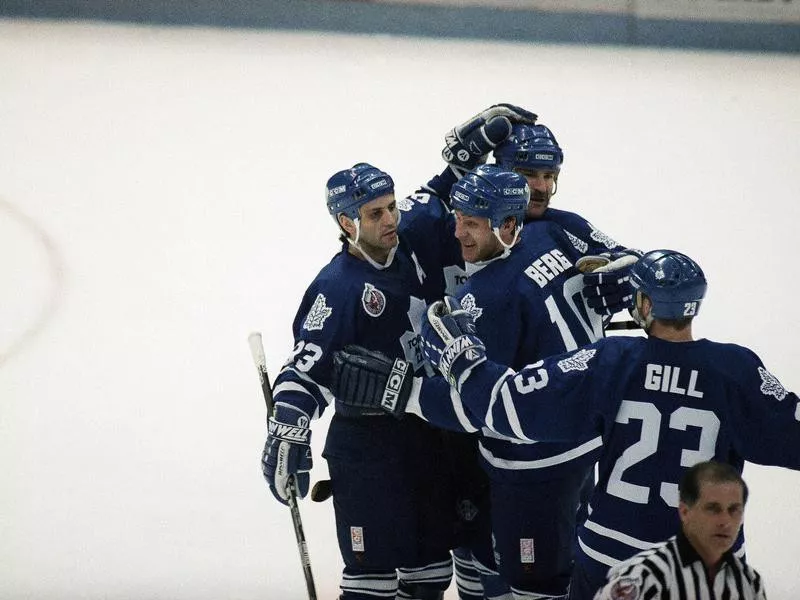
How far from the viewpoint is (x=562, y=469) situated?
126 inches

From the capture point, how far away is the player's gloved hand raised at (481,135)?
3.70 metres

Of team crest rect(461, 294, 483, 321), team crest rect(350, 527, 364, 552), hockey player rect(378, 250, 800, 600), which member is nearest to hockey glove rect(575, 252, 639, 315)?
team crest rect(461, 294, 483, 321)

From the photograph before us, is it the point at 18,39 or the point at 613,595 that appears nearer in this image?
the point at 613,595

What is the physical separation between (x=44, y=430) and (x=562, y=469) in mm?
2279

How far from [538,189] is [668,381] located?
1.25 metres

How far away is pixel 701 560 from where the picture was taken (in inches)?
80.6

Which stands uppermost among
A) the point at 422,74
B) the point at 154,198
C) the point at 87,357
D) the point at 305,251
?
the point at 422,74

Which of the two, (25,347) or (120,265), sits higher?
(120,265)

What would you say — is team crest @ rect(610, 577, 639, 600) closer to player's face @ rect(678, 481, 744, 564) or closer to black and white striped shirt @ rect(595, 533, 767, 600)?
black and white striped shirt @ rect(595, 533, 767, 600)

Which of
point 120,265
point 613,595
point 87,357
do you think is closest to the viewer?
point 613,595

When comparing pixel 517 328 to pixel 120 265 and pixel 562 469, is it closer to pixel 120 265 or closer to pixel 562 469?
pixel 562 469

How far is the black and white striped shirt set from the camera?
202cm

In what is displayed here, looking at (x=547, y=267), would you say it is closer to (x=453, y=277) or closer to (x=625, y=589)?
(x=453, y=277)

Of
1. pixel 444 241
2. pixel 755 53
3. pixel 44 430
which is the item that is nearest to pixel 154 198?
pixel 44 430
